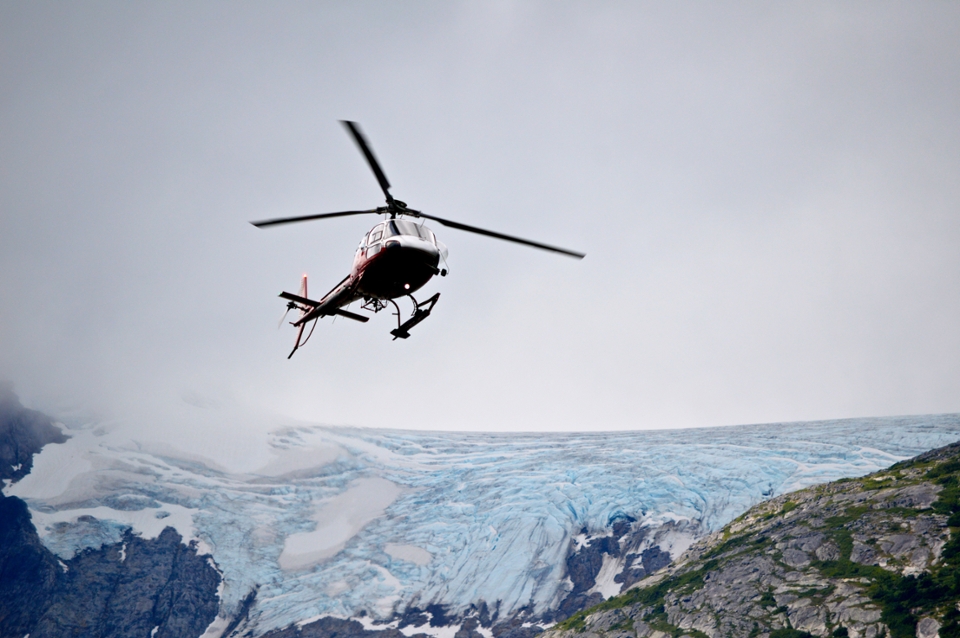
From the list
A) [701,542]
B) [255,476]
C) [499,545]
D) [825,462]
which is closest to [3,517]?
[255,476]

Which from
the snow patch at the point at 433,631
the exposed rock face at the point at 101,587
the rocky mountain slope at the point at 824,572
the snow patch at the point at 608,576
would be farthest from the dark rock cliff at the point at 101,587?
the rocky mountain slope at the point at 824,572

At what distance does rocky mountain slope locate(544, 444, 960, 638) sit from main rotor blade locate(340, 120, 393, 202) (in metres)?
92.1

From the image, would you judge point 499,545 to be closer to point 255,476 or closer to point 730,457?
point 730,457

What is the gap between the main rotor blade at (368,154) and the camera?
76.4 ft

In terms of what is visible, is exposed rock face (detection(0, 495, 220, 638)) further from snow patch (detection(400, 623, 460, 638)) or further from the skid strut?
the skid strut

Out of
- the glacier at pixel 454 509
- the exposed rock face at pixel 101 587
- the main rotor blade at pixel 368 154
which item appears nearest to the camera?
the main rotor blade at pixel 368 154

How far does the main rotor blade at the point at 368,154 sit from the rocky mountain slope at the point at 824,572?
92.1m

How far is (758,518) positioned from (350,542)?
7848 centimetres

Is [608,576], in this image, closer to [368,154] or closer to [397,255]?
[397,255]

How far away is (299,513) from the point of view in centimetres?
17312

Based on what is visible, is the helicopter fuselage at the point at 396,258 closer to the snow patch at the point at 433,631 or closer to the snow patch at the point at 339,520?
the snow patch at the point at 433,631

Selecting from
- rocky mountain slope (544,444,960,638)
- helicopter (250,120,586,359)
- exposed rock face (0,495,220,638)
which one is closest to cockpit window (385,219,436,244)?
helicopter (250,120,586,359)

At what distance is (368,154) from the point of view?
24.9 meters

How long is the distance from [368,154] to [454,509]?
460 ft
